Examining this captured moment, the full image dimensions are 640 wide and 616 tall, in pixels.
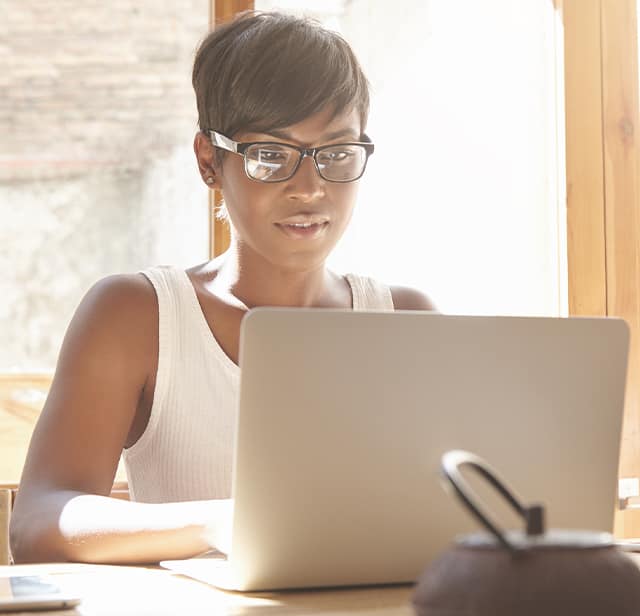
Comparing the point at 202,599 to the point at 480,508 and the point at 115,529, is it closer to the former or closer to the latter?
the point at 115,529

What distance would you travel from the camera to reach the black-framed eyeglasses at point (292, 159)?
1659 mm

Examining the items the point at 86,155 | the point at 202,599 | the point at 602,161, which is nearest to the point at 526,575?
the point at 202,599

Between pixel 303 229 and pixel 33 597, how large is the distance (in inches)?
33.1

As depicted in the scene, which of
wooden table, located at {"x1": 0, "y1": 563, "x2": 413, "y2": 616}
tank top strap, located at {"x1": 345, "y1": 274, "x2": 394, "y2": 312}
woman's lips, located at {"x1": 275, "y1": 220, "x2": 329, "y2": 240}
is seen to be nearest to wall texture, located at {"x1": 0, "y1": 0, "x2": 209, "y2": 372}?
tank top strap, located at {"x1": 345, "y1": 274, "x2": 394, "y2": 312}

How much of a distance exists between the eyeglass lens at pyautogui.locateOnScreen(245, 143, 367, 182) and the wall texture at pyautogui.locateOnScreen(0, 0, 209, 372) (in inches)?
44.7

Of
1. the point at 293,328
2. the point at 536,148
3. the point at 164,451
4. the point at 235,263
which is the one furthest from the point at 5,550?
the point at 536,148

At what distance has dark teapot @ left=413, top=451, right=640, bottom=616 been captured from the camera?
635mm

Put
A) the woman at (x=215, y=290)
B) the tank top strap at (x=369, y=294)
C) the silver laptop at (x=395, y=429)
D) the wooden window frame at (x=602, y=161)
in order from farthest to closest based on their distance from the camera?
the wooden window frame at (x=602, y=161), the tank top strap at (x=369, y=294), the woman at (x=215, y=290), the silver laptop at (x=395, y=429)

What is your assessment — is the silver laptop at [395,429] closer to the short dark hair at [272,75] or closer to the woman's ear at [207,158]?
the short dark hair at [272,75]

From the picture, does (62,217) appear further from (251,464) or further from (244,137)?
(251,464)

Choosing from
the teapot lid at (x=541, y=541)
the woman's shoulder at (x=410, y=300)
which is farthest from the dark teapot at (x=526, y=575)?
the woman's shoulder at (x=410, y=300)

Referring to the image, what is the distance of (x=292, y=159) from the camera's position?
167 centimetres

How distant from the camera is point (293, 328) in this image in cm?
96

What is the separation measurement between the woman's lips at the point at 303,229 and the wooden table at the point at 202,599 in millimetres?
670
